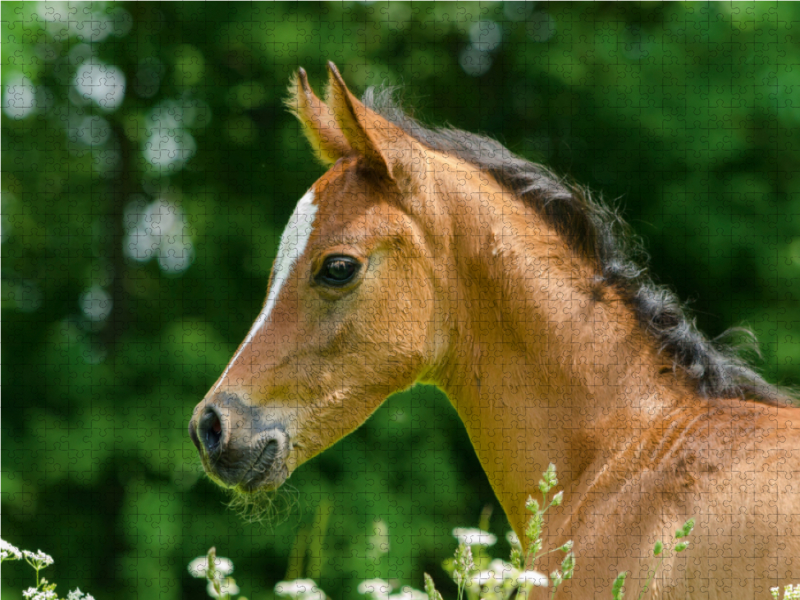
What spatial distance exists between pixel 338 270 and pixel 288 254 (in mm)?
201

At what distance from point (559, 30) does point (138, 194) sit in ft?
16.3

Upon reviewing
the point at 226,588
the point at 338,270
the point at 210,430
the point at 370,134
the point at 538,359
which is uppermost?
the point at 370,134

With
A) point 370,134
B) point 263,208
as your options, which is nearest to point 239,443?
point 370,134

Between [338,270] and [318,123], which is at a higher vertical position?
[318,123]

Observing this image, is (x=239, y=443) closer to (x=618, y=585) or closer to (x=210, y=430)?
(x=210, y=430)

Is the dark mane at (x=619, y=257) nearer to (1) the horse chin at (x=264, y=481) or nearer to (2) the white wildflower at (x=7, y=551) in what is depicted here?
(1) the horse chin at (x=264, y=481)

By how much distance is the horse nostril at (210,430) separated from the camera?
2.76 meters

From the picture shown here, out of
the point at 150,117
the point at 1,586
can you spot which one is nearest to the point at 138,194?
the point at 150,117

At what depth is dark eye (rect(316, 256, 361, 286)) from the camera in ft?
9.29

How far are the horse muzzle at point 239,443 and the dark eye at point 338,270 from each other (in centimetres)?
51

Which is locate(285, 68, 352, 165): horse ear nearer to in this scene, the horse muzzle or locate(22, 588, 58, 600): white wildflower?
the horse muzzle

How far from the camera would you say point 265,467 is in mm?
2771

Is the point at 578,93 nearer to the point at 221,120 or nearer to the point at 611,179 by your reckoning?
the point at 611,179

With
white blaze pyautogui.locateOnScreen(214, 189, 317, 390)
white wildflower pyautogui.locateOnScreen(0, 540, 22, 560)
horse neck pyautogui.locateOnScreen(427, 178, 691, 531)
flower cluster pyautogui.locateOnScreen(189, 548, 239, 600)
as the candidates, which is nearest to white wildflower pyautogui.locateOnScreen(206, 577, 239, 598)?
flower cluster pyautogui.locateOnScreen(189, 548, 239, 600)
